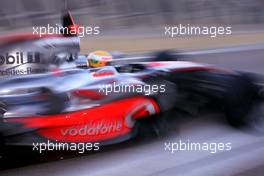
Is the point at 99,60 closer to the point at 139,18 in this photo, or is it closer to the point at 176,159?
the point at 176,159

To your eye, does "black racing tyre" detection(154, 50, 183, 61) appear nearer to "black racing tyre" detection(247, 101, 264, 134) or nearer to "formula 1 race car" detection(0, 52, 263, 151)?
"formula 1 race car" detection(0, 52, 263, 151)

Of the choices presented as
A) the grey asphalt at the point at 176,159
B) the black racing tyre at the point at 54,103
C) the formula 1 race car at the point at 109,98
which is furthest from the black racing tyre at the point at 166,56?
the black racing tyre at the point at 54,103

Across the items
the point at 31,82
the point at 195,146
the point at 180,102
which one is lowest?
the point at 195,146

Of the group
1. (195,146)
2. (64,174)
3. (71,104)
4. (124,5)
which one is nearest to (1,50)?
(71,104)

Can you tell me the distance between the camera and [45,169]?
13.2 feet

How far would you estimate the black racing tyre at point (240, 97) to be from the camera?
16.1 feet

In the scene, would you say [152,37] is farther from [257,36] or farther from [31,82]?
[31,82]

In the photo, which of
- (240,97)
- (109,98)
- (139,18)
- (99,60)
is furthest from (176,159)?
(139,18)

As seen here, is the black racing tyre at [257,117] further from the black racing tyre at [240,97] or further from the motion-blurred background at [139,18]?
the motion-blurred background at [139,18]

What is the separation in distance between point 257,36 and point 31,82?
11.7m

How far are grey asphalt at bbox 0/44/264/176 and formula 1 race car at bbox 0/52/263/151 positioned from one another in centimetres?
20

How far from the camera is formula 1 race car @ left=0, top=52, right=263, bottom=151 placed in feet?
12.8

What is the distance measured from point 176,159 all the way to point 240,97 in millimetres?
1016

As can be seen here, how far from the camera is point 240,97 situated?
192 inches
